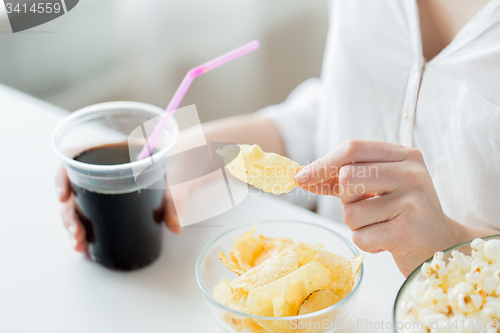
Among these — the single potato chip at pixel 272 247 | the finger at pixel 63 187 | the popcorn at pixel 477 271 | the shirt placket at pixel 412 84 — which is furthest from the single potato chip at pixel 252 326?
the shirt placket at pixel 412 84

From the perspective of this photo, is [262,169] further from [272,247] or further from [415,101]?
[415,101]

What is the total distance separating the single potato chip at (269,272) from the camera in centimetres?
49

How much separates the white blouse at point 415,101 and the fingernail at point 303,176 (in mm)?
333

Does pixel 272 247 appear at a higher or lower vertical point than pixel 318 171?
lower

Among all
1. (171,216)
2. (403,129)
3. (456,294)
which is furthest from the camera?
(403,129)

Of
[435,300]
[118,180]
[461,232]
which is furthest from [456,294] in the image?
[118,180]

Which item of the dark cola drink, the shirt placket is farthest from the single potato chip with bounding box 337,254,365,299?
the shirt placket

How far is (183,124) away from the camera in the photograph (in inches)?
28.6

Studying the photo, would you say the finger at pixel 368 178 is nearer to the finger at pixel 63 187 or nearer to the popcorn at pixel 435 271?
the popcorn at pixel 435 271

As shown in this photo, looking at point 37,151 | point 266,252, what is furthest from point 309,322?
point 37,151

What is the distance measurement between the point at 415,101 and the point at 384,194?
32 centimetres

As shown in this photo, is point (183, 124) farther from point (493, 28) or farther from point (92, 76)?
point (92, 76)

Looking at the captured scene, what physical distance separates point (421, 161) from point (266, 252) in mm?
219

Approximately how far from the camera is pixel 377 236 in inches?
20.7
